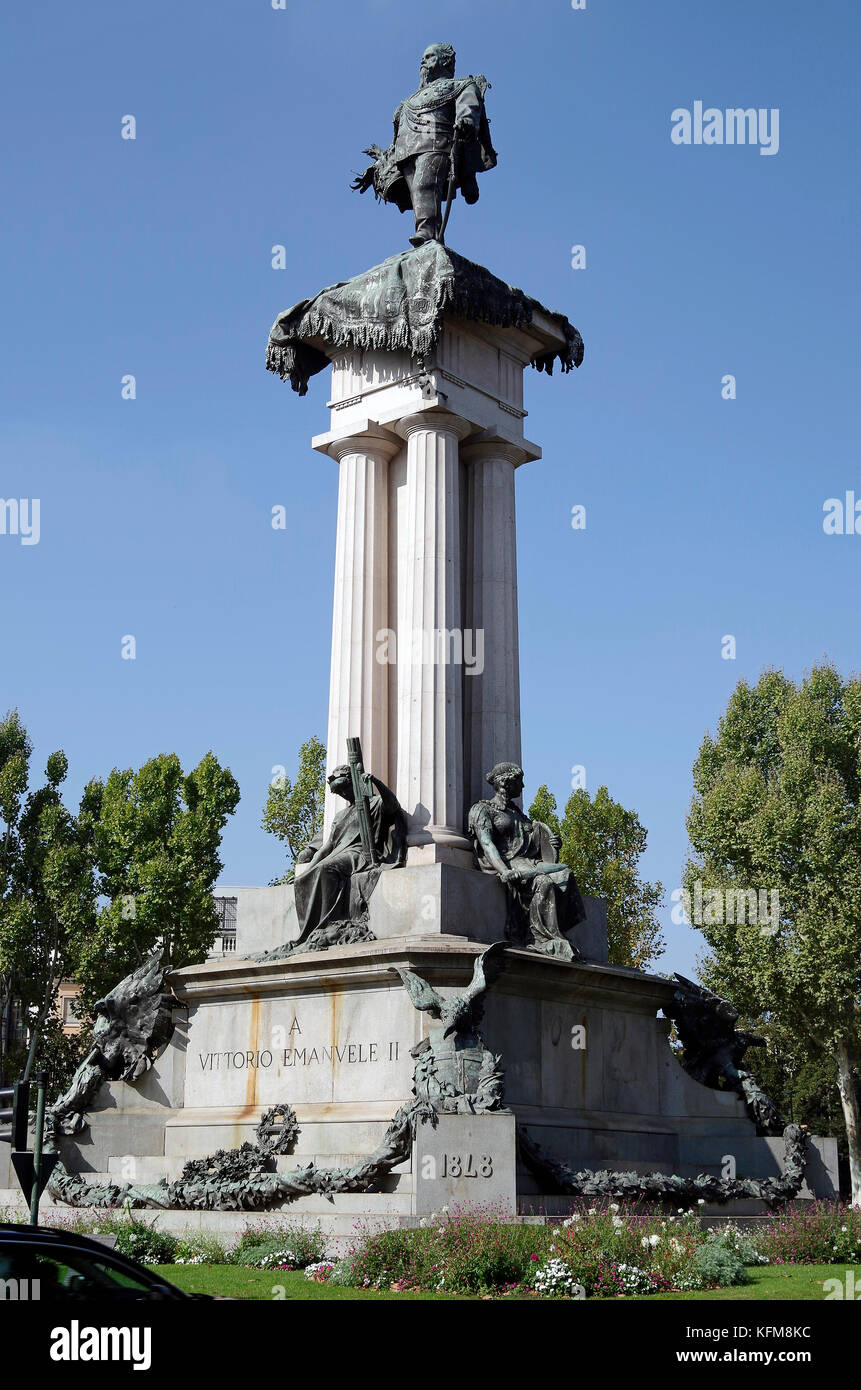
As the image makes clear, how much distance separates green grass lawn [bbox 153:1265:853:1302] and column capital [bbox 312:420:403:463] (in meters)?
13.5

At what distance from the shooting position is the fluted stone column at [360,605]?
929 inches

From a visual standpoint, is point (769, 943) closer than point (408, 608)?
No

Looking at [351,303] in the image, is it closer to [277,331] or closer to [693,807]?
[277,331]

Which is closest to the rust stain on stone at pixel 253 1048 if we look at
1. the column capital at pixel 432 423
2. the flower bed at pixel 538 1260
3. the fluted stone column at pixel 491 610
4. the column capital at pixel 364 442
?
the fluted stone column at pixel 491 610

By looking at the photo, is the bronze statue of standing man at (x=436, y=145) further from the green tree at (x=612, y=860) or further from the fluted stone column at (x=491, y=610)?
the green tree at (x=612, y=860)

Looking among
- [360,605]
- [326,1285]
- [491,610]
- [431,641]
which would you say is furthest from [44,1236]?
[491,610]

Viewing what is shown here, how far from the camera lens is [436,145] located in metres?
26.0

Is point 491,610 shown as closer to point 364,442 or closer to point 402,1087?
point 364,442

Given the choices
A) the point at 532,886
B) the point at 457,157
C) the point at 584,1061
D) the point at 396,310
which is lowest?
the point at 584,1061

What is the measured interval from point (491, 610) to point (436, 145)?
27.1 ft

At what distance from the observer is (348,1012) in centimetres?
2011
